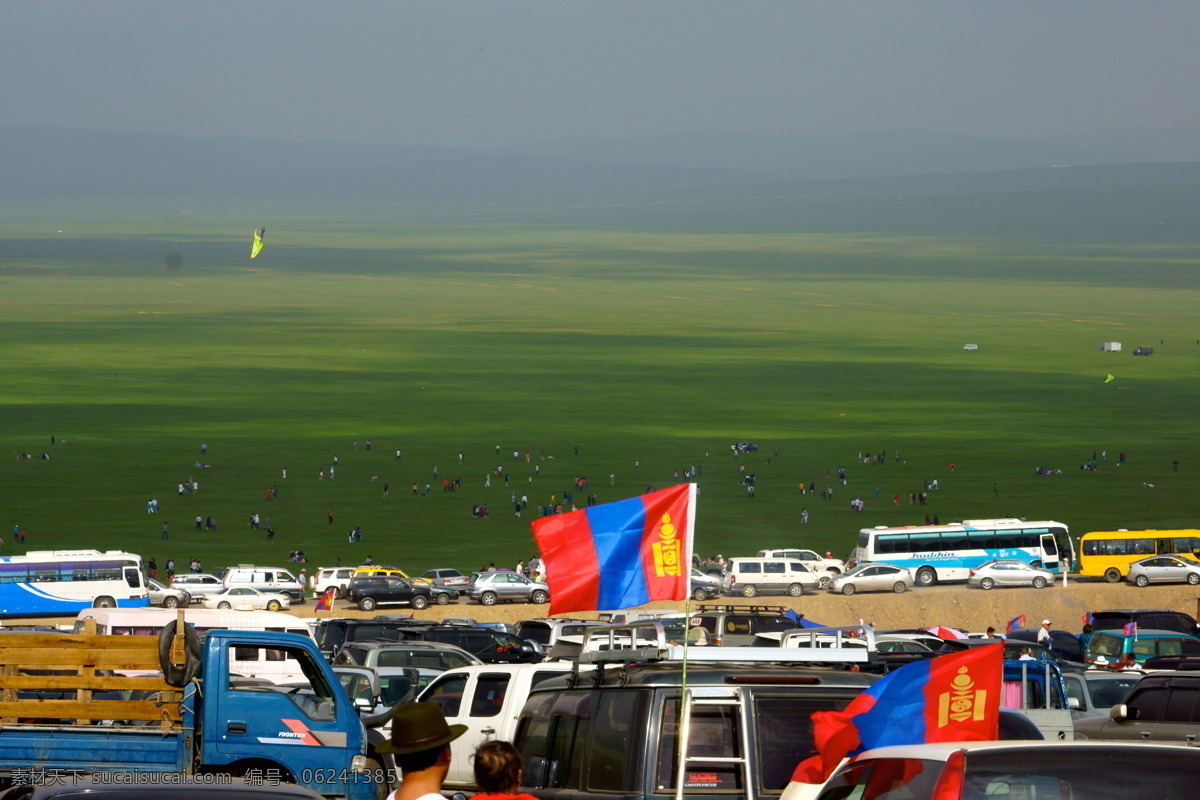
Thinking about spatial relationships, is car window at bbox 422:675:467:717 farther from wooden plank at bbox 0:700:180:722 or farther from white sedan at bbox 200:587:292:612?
white sedan at bbox 200:587:292:612

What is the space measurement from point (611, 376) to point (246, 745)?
14942 cm

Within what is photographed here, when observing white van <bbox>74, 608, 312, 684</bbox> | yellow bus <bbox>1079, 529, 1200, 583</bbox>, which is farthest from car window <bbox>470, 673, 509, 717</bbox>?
yellow bus <bbox>1079, 529, 1200, 583</bbox>

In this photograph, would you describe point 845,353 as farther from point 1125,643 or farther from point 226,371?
point 1125,643

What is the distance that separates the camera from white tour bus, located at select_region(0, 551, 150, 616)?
44625 millimetres

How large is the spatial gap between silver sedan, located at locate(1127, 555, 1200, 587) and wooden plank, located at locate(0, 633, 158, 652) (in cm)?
4163

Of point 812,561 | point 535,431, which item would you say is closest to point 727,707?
point 812,561

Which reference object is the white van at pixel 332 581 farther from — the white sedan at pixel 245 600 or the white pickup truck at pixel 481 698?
the white pickup truck at pixel 481 698

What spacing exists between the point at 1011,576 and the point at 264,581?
22.1m

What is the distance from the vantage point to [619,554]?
1077 centimetres

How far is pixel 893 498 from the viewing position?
93.4 m

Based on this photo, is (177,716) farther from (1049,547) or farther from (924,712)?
(1049,547)

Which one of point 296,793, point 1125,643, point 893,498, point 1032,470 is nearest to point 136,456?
point 893,498

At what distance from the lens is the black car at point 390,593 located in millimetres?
46594

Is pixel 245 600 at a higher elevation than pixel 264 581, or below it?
below
